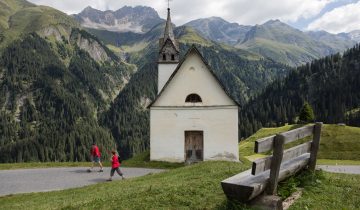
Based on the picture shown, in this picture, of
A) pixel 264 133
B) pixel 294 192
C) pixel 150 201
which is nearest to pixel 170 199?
pixel 150 201

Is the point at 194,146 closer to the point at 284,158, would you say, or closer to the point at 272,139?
the point at 284,158

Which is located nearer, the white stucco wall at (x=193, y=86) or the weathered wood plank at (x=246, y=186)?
the weathered wood plank at (x=246, y=186)

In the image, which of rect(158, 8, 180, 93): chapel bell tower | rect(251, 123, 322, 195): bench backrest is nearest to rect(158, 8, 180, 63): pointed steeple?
rect(158, 8, 180, 93): chapel bell tower

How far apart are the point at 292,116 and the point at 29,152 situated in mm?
128786

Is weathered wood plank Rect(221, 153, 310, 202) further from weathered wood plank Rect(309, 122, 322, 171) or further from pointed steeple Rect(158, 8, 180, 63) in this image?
pointed steeple Rect(158, 8, 180, 63)

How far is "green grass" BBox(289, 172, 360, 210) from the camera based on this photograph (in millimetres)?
9945

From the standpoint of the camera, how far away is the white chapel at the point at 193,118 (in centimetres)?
3328

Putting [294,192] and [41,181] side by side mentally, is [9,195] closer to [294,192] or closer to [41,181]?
[41,181]

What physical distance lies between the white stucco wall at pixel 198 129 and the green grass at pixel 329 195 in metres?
20.7

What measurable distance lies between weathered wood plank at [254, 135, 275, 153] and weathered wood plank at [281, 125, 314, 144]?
49cm

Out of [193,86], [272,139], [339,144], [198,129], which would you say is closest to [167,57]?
[193,86]

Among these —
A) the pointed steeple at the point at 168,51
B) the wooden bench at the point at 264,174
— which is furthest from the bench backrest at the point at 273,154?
the pointed steeple at the point at 168,51

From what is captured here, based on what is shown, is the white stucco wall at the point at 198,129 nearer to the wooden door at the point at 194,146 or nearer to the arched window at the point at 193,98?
the wooden door at the point at 194,146

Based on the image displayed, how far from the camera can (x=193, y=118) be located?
3331cm
